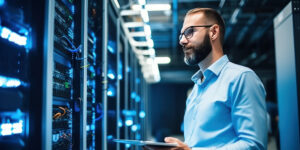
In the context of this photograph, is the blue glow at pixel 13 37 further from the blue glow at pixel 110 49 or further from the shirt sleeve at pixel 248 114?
the blue glow at pixel 110 49

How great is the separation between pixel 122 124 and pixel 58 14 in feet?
8.51

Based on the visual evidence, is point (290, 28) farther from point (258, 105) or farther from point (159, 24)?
point (159, 24)

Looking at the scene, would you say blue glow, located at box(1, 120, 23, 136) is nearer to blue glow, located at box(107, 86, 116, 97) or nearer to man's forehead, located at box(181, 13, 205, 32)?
man's forehead, located at box(181, 13, 205, 32)

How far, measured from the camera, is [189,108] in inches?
60.7

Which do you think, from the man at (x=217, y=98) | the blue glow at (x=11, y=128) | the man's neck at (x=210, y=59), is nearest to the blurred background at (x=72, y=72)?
the blue glow at (x=11, y=128)

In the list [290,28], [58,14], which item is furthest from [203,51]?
[290,28]

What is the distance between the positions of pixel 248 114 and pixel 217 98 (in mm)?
172

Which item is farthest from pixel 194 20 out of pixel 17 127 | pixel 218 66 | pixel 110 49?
pixel 110 49

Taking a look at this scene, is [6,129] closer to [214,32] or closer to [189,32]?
[189,32]

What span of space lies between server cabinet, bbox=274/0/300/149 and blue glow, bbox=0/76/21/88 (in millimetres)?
2241

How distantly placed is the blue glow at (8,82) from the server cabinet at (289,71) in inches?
88.2

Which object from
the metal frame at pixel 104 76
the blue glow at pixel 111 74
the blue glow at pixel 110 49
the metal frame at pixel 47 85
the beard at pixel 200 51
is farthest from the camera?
the blue glow at pixel 110 49

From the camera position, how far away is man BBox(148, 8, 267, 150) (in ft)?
3.91

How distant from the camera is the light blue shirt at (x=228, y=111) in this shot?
1185 millimetres
